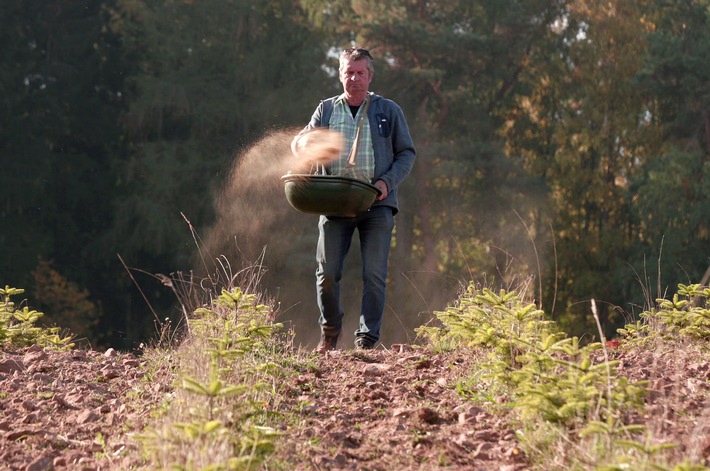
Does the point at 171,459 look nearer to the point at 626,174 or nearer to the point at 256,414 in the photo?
the point at 256,414

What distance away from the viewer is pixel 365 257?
19.6ft

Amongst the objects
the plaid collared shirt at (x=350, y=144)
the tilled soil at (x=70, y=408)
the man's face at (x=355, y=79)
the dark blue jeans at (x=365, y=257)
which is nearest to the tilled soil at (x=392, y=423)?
the tilled soil at (x=70, y=408)

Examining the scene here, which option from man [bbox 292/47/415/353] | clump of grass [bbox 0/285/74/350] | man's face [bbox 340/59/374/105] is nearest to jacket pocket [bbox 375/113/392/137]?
man [bbox 292/47/415/353]

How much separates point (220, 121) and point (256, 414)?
21276 mm

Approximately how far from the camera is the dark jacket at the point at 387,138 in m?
5.93

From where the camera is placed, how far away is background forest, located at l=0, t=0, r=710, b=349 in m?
22.9

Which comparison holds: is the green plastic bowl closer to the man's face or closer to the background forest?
the man's face

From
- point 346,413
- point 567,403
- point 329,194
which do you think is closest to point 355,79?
point 329,194

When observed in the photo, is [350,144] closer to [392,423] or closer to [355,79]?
[355,79]

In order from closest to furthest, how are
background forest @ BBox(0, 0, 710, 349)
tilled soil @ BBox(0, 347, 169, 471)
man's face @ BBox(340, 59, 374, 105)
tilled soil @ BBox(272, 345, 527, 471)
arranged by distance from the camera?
tilled soil @ BBox(272, 345, 527, 471), tilled soil @ BBox(0, 347, 169, 471), man's face @ BBox(340, 59, 374, 105), background forest @ BBox(0, 0, 710, 349)

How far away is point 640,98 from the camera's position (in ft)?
82.0

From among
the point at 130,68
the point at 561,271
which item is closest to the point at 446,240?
the point at 561,271

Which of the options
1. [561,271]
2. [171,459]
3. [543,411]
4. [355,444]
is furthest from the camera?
[561,271]

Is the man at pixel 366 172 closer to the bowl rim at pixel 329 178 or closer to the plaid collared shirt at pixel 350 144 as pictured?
the plaid collared shirt at pixel 350 144
